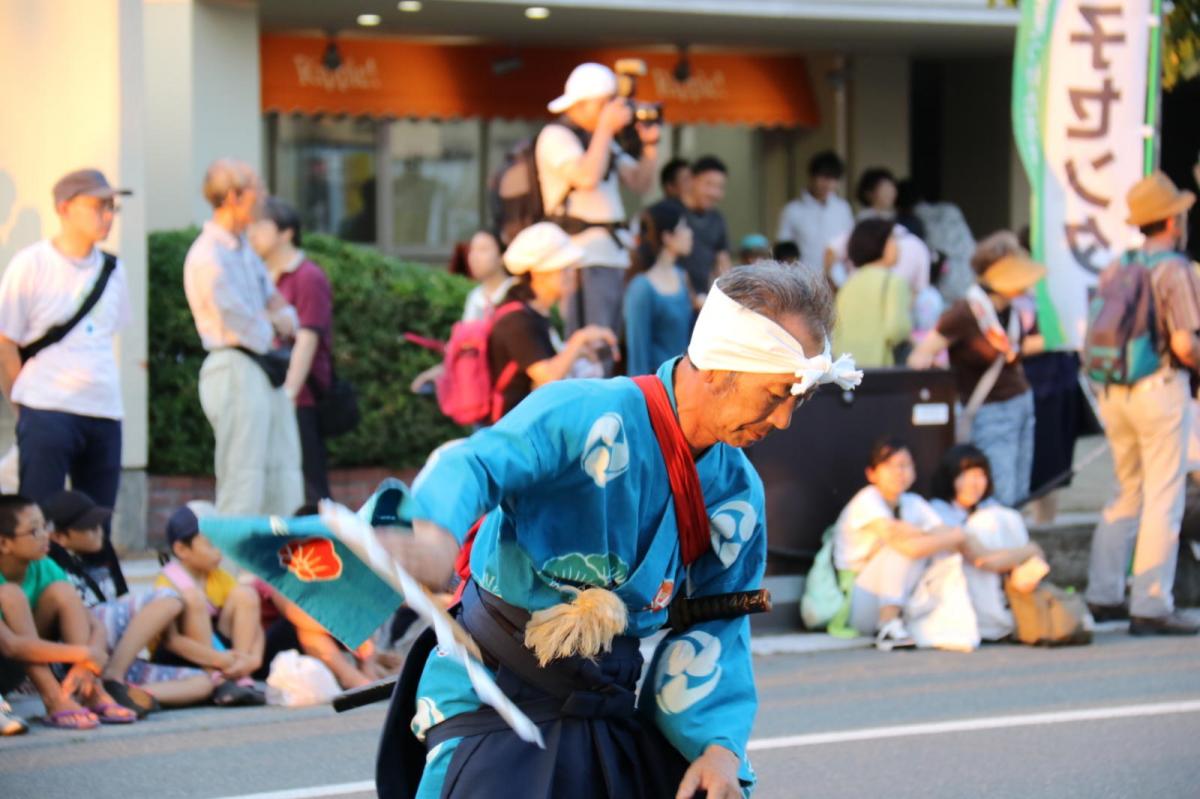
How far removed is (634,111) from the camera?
31.9ft

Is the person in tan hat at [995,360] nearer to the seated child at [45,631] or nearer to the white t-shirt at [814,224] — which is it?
the seated child at [45,631]

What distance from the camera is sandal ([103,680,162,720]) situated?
23.8 ft

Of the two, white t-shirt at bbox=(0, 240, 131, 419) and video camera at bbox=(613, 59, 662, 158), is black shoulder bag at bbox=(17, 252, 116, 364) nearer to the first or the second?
white t-shirt at bbox=(0, 240, 131, 419)

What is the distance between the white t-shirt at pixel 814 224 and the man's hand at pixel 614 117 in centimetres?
571

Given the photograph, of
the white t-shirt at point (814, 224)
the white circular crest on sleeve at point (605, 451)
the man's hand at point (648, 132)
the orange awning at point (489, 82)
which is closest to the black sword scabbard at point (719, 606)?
the white circular crest on sleeve at point (605, 451)

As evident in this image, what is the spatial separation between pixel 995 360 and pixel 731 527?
6.84 m

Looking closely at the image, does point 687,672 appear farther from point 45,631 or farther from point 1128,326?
point 1128,326

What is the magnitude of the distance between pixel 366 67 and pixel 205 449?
5389mm

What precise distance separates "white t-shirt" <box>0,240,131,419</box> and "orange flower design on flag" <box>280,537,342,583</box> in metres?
5.50

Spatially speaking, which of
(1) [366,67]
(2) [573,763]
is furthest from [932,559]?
(1) [366,67]

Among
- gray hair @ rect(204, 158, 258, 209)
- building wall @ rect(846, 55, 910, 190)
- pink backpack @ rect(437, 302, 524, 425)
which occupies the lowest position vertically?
pink backpack @ rect(437, 302, 524, 425)

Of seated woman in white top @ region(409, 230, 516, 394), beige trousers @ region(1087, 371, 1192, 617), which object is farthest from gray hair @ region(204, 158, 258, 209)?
beige trousers @ region(1087, 371, 1192, 617)

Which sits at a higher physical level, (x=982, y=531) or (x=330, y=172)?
(x=330, y=172)

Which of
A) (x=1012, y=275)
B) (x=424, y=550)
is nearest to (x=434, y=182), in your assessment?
(x=1012, y=275)
